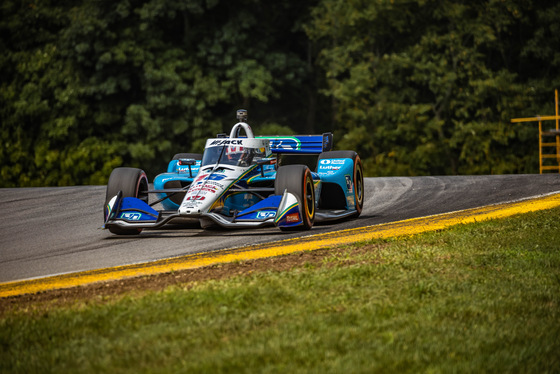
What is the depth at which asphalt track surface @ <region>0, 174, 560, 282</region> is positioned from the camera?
30.8 feet

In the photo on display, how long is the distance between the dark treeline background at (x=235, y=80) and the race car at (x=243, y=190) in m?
18.8

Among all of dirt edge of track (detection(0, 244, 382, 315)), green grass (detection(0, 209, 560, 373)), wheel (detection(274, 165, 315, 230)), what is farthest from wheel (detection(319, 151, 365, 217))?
green grass (detection(0, 209, 560, 373))

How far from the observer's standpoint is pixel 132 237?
11.3m

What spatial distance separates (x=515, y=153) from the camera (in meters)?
32.3

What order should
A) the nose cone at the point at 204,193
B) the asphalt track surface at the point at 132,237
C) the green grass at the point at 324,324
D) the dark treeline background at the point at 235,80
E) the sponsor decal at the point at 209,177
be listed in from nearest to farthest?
the green grass at the point at 324,324 < the asphalt track surface at the point at 132,237 < the nose cone at the point at 204,193 < the sponsor decal at the point at 209,177 < the dark treeline background at the point at 235,80

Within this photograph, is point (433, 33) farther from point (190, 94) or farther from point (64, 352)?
point (64, 352)

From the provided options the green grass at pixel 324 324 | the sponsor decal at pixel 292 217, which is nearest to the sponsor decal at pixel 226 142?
the sponsor decal at pixel 292 217

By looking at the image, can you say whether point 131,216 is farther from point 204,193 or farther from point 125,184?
point 204,193

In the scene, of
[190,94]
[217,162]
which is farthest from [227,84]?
[217,162]

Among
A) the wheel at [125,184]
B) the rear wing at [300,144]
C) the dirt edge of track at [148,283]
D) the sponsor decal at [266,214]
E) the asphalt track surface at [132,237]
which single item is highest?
the rear wing at [300,144]

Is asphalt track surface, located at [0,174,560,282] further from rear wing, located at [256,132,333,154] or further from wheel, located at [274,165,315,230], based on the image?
rear wing, located at [256,132,333,154]

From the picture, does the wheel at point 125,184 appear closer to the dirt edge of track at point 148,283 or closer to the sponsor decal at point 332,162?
the sponsor decal at point 332,162

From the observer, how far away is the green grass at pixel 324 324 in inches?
184

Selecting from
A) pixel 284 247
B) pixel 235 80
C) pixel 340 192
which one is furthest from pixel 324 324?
pixel 235 80
